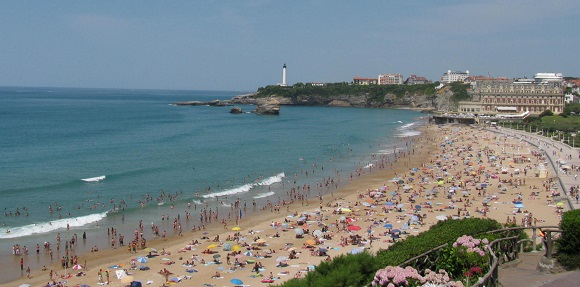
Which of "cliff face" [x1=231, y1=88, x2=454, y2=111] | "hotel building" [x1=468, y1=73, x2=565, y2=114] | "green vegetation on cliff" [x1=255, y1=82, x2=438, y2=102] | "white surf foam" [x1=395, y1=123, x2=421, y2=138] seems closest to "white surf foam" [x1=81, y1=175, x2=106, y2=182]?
"white surf foam" [x1=395, y1=123, x2=421, y2=138]

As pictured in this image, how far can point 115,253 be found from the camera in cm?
2336

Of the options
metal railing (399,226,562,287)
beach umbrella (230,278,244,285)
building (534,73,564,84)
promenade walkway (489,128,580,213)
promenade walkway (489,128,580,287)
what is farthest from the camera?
building (534,73,564,84)

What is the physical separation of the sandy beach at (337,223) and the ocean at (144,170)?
266cm

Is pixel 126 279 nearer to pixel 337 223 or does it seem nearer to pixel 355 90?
pixel 337 223

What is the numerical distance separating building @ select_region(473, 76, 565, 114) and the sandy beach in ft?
177

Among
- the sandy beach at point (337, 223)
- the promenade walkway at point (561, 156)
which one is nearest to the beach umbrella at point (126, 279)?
the sandy beach at point (337, 223)

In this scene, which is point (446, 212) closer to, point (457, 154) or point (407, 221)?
point (407, 221)

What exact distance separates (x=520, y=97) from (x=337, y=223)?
83793mm

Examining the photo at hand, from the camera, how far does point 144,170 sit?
1671 inches

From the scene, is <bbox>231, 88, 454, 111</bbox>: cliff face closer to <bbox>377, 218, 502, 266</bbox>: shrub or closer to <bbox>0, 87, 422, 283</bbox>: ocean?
<bbox>0, 87, 422, 283</bbox>: ocean

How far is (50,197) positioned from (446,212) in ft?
79.3

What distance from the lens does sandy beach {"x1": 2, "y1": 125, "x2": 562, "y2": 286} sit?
2039 cm

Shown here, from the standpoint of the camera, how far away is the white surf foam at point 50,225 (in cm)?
2559

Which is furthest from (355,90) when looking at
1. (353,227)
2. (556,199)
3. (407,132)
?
(353,227)
